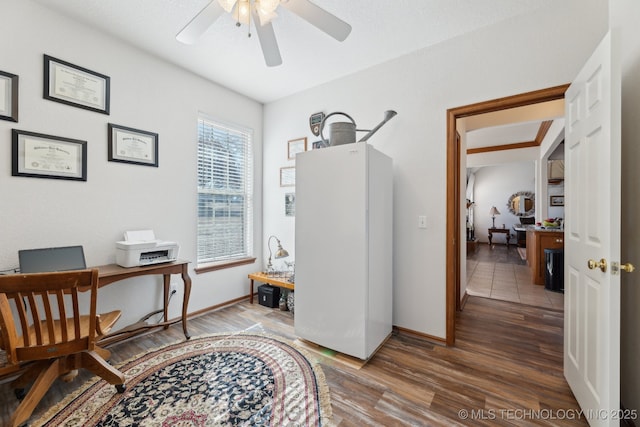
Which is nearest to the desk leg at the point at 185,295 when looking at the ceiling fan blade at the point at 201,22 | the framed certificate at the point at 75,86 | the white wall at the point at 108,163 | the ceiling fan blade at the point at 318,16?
the white wall at the point at 108,163

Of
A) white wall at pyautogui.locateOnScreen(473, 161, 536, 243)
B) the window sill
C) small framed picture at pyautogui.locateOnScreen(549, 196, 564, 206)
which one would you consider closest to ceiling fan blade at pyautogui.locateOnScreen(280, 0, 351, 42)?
the window sill

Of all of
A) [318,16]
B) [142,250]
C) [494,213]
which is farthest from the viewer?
[494,213]

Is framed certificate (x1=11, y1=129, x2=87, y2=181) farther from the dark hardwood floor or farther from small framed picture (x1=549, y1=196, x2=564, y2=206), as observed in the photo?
small framed picture (x1=549, y1=196, x2=564, y2=206)

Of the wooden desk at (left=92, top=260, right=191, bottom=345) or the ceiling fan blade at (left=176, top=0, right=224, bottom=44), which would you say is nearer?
the ceiling fan blade at (left=176, top=0, right=224, bottom=44)

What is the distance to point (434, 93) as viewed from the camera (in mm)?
2420

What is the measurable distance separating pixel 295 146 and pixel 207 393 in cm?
273

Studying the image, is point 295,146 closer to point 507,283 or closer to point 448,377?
point 448,377

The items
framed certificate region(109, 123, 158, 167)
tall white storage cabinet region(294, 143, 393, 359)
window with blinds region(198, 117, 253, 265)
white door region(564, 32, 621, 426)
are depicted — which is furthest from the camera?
window with blinds region(198, 117, 253, 265)

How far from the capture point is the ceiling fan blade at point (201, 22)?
1.43 metres

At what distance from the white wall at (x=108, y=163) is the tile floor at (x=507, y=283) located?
3.76 metres

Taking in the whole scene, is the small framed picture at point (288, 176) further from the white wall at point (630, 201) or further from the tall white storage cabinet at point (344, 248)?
the white wall at point (630, 201)

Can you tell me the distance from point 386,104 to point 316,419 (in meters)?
2.70

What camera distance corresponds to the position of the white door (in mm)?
1213

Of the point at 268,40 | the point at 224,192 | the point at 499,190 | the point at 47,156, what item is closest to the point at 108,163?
the point at 47,156
